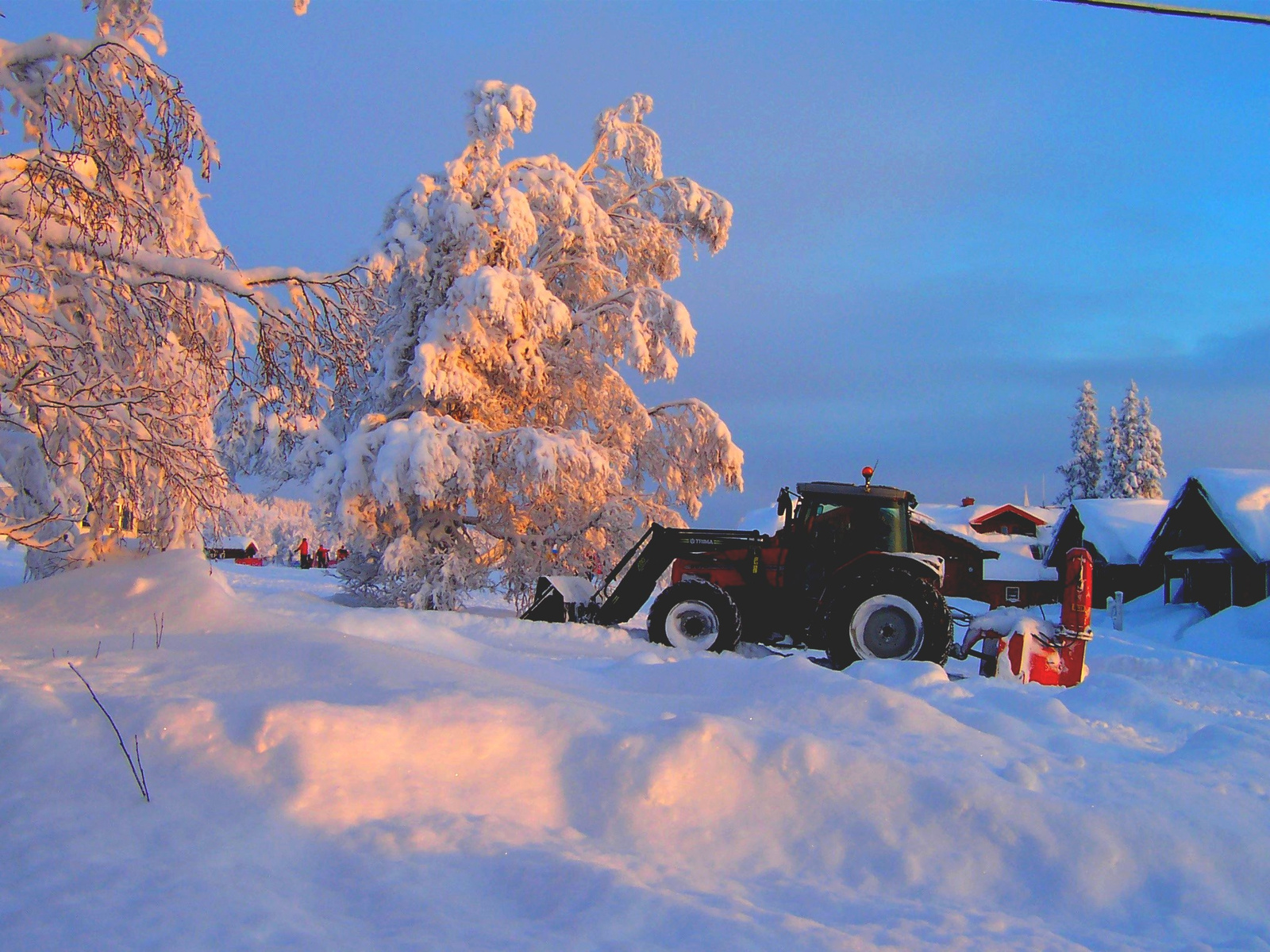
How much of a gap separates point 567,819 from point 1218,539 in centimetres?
2654

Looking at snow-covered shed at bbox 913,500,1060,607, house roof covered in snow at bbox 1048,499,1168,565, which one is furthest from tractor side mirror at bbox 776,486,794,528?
house roof covered in snow at bbox 1048,499,1168,565

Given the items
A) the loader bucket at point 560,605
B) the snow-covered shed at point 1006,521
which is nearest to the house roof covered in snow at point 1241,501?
the loader bucket at point 560,605

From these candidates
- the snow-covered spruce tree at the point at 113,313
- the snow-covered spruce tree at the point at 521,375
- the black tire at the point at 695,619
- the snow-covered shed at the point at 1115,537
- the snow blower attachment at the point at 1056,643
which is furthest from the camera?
the snow-covered shed at the point at 1115,537

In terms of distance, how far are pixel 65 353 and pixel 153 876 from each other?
4.62 meters

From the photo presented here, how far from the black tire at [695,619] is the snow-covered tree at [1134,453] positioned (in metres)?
50.4

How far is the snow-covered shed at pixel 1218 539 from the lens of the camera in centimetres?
2231

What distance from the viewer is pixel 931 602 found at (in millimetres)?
9352

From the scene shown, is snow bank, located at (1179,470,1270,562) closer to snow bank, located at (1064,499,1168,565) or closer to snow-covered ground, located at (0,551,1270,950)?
snow bank, located at (1064,499,1168,565)

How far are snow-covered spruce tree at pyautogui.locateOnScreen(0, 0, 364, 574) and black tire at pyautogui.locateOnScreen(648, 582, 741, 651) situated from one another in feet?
14.9

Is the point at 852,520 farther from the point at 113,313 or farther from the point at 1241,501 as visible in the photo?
the point at 1241,501

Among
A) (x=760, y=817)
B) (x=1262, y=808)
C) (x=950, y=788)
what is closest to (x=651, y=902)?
(x=760, y=817)

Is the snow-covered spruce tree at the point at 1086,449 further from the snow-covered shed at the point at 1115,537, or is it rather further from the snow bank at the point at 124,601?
the snow bank at the point at 124,601

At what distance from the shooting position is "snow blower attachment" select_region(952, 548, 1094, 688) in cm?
882

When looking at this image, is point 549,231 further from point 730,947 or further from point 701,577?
point 730,947
